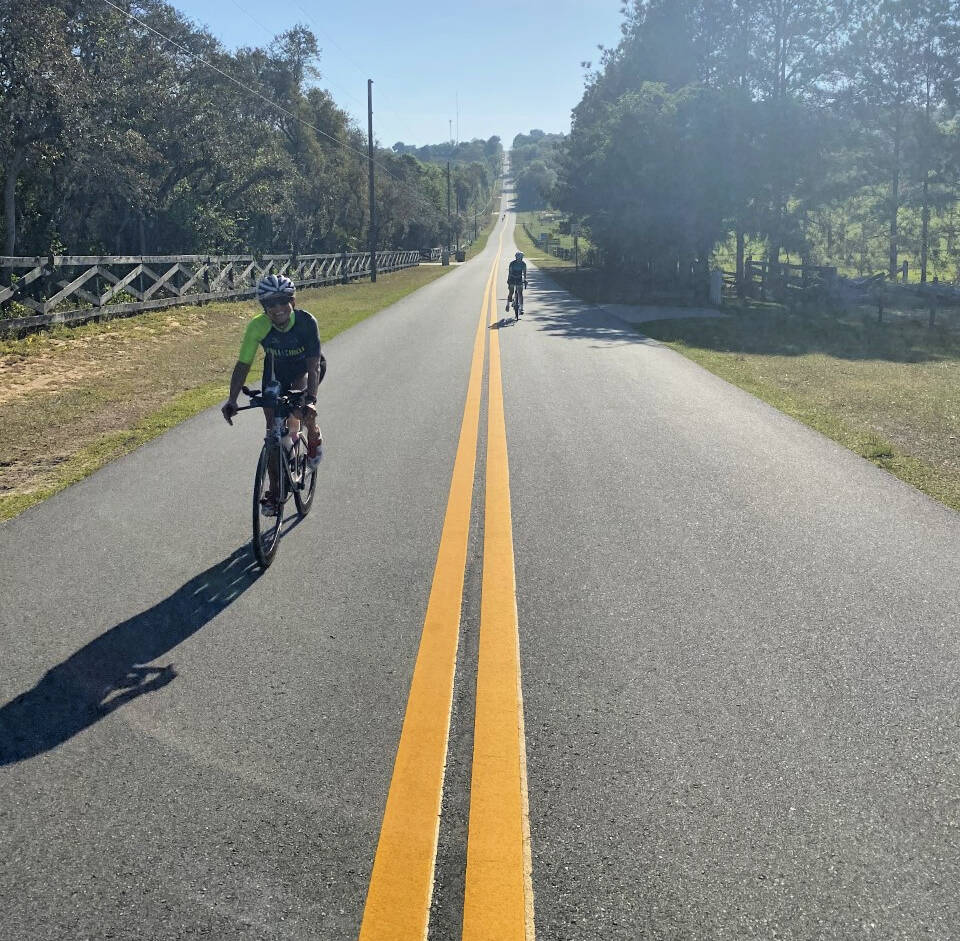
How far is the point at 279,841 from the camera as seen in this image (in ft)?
8.75

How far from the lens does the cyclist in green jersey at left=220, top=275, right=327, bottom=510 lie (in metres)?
5.45

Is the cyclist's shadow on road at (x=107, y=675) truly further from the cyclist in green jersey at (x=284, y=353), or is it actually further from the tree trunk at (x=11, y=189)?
the tree trunk at (x=11, y=189)

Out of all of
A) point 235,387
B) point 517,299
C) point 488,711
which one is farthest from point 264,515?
point 517,299

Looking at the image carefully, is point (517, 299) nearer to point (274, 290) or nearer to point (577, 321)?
point (577, 321)

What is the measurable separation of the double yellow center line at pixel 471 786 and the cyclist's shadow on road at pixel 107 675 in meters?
1.19

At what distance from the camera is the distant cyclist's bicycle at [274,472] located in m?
5.14

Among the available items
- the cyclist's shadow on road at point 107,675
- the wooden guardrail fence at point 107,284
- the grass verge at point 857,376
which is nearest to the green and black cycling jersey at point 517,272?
the grass verge at point 857,376

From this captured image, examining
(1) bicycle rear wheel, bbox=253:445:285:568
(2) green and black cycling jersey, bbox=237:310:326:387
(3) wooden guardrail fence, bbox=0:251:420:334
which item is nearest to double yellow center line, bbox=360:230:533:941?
(1) bicycle rear wheel, bbox=253:445:285:568

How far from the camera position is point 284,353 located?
5.89 metres

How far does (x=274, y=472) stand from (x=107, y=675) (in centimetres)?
197

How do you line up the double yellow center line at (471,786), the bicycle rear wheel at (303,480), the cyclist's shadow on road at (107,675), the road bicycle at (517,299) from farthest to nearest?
the road bicycle at (517,299) → the bicycle rear wheel at (303,480) → the cyclist's shadow on road at (107,675) → the double yellow center line at (471,786)

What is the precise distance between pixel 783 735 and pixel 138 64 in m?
30.4

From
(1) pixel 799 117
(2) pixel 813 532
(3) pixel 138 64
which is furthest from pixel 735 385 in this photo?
(3) pixel 138 64

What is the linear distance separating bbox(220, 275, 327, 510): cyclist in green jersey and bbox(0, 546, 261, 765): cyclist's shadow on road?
1.26 m
